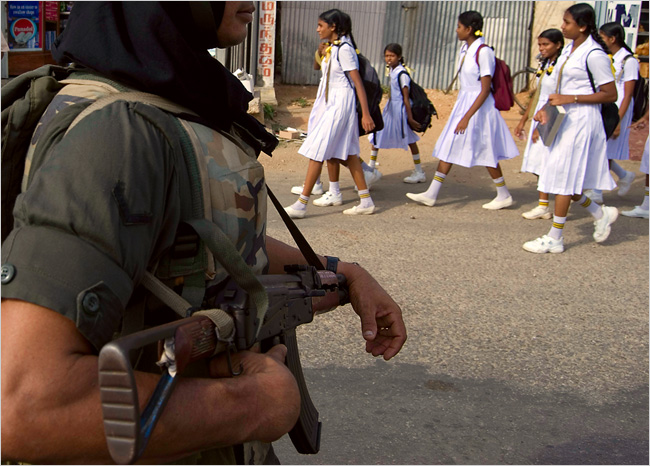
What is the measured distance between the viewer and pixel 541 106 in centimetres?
683

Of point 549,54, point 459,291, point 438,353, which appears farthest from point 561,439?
point 549,54

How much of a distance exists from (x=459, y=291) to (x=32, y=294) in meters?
4.27

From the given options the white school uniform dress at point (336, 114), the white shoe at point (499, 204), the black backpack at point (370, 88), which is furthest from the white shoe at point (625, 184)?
the white school uniform dress at point (336, 114)

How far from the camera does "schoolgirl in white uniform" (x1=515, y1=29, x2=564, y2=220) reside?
21.1 ft

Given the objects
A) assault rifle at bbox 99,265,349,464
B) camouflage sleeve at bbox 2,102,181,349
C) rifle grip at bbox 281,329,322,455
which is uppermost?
camouflage sleeve at bbox 2,102,181,349

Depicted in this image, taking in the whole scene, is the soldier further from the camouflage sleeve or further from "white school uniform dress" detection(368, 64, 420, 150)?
"white school uniform dress" detection(368, 64, 420, 150)

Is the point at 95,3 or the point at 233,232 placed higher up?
the point at 95,3

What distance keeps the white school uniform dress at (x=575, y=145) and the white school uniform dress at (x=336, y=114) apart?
1.83 m

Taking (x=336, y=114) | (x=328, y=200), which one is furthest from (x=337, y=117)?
(x=328, y=200)

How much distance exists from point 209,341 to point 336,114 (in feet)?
19.7

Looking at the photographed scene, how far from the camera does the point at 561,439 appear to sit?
3.27m

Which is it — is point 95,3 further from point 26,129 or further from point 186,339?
point 186,339

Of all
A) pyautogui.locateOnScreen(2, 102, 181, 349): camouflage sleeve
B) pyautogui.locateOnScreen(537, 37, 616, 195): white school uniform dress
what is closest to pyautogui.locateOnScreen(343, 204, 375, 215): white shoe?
pyautogui.locateOnScreen(537, 37, 616, 195): white school uniform dress

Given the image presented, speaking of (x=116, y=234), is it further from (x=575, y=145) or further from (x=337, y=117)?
(x=337, y=117)
